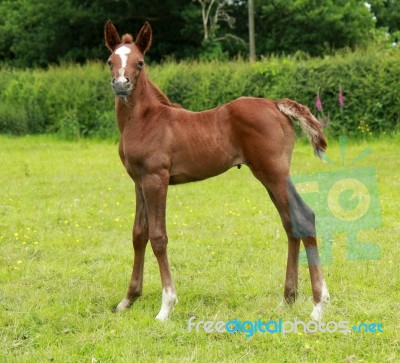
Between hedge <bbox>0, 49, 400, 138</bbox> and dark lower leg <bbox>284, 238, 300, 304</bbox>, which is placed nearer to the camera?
dark lower leg <bbox>284, 238, 300, 304</bbox>

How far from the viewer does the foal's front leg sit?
4590 mm

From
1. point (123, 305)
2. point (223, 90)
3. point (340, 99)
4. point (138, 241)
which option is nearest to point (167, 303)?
point (123, 305)

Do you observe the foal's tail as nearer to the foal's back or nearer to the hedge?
the foal's back

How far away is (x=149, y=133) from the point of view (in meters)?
4.67

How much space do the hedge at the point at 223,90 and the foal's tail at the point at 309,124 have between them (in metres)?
9.74

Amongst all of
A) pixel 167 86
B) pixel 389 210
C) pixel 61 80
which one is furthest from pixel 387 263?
pixel 61 80

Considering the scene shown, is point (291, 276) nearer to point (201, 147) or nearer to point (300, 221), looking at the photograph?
point (300, 221)

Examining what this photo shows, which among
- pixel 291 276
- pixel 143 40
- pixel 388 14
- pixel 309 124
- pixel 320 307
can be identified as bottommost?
pixel 320 307

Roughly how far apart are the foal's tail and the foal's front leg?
116 centimetres

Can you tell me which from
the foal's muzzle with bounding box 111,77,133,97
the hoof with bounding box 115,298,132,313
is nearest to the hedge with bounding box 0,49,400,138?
the hoof with bounding box 115,298,132,313

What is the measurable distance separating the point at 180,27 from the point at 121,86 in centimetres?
2728

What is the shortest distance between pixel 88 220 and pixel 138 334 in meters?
3.97

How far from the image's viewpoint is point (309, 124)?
4.65 metres

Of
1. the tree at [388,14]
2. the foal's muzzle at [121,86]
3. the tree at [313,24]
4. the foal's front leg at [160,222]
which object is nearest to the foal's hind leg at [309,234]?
the foal's front leg at [160,222]
